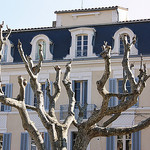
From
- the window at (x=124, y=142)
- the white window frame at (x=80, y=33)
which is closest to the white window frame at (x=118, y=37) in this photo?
the white window frame at (x=80, y=33)

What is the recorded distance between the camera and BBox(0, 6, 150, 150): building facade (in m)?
24.7

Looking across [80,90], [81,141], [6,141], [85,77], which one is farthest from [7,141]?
[81,141]

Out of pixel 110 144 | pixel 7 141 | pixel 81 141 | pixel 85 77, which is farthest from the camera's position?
pixel 7 141

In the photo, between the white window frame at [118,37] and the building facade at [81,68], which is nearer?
the building facade at [81,68]

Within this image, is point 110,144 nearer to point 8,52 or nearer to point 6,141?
point 6,141

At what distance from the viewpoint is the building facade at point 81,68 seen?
2473 cm

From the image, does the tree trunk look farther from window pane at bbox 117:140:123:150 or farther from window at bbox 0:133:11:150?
window at bbox 0:133:11:150

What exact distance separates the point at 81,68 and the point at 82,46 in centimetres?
135

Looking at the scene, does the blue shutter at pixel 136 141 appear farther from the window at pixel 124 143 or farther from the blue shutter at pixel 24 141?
the blue shutter at pixel 24 141

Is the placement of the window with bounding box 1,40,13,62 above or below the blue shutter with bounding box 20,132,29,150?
above

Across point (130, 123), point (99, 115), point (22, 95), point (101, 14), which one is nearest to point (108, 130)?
point (99, 115)

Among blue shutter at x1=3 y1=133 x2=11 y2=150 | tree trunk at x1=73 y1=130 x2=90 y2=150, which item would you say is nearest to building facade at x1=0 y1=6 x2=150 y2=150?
blue shutter at x1=3 y1=133 x2=11 y2=150

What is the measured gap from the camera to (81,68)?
26.2m

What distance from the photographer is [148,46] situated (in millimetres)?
25297
